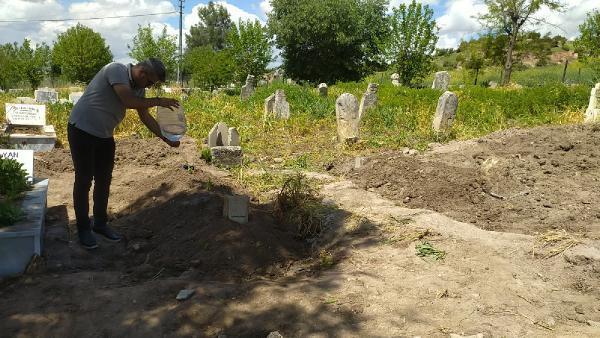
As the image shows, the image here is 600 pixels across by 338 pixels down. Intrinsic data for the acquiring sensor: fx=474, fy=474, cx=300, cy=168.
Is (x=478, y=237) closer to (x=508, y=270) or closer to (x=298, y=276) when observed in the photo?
(x=508, y=270)

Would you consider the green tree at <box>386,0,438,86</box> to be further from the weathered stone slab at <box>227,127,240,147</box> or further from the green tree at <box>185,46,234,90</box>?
the weathered stone slab at <box>227,127,240,147</box>

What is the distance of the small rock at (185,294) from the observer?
10.3 ft

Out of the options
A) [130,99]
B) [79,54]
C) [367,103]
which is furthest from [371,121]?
[79,54]

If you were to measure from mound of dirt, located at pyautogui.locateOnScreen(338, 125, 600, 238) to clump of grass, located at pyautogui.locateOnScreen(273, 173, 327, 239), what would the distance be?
3.81 feet

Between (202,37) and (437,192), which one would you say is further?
(202,37)

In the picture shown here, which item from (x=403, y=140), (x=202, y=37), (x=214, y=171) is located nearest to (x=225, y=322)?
(x=214, y=171)

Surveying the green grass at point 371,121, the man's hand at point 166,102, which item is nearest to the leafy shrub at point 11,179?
the man's hand at point 166,102

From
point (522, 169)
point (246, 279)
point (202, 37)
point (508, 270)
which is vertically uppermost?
point (202, 37)

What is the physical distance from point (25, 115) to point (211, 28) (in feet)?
187

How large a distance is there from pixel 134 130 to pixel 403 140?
599 cm

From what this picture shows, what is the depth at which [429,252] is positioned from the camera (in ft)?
13.0

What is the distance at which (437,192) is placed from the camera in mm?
5770

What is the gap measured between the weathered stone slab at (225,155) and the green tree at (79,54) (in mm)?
24642

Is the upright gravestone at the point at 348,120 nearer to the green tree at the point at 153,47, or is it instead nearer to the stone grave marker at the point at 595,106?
the stone grave marker at the point at 595,106
